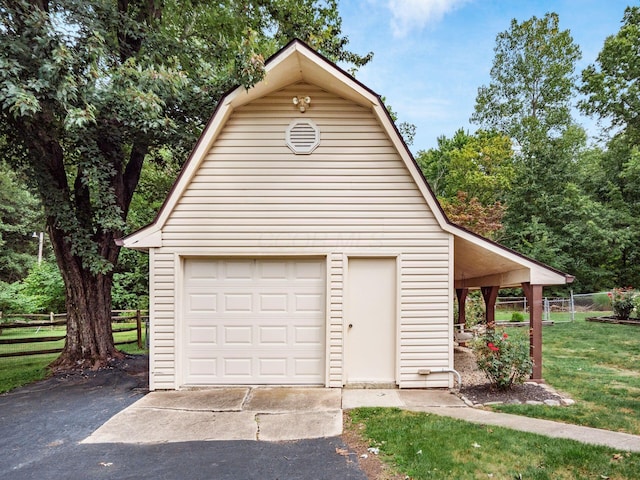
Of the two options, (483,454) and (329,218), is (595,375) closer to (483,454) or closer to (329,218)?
(483,454)

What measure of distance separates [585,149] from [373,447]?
31941 millimetres

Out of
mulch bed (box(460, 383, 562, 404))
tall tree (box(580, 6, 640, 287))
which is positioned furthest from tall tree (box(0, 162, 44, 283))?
tall tree (box(580, 6, 640, 287))

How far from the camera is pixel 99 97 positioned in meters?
6.02

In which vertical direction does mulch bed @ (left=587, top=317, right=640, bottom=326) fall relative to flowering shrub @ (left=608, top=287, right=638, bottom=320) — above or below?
below

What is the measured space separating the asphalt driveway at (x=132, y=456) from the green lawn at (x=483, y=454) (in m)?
0.52

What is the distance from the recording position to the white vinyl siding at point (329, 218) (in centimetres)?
611

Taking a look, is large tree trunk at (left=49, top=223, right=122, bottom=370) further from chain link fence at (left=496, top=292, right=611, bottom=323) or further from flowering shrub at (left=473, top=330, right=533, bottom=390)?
chain link fence at (left=496, top=292, right=611, bottom=323)

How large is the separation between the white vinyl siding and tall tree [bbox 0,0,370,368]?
128cm

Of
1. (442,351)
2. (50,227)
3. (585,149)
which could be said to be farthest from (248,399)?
(585,149)

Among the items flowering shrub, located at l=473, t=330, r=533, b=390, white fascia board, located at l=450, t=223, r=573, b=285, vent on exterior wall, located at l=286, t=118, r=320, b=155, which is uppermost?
vent on exterior wall, located at l=286, t=118, r=320, b=155

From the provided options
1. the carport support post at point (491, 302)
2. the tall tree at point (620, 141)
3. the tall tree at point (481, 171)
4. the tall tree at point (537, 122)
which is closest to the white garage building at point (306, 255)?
the carport support post at point (491, 302)

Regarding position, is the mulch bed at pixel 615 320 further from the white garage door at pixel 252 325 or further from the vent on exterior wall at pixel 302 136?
the vent on exterior wall at pixel 302 136

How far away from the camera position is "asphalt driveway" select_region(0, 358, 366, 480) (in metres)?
3.46

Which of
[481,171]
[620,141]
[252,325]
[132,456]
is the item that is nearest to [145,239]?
[252,325]
